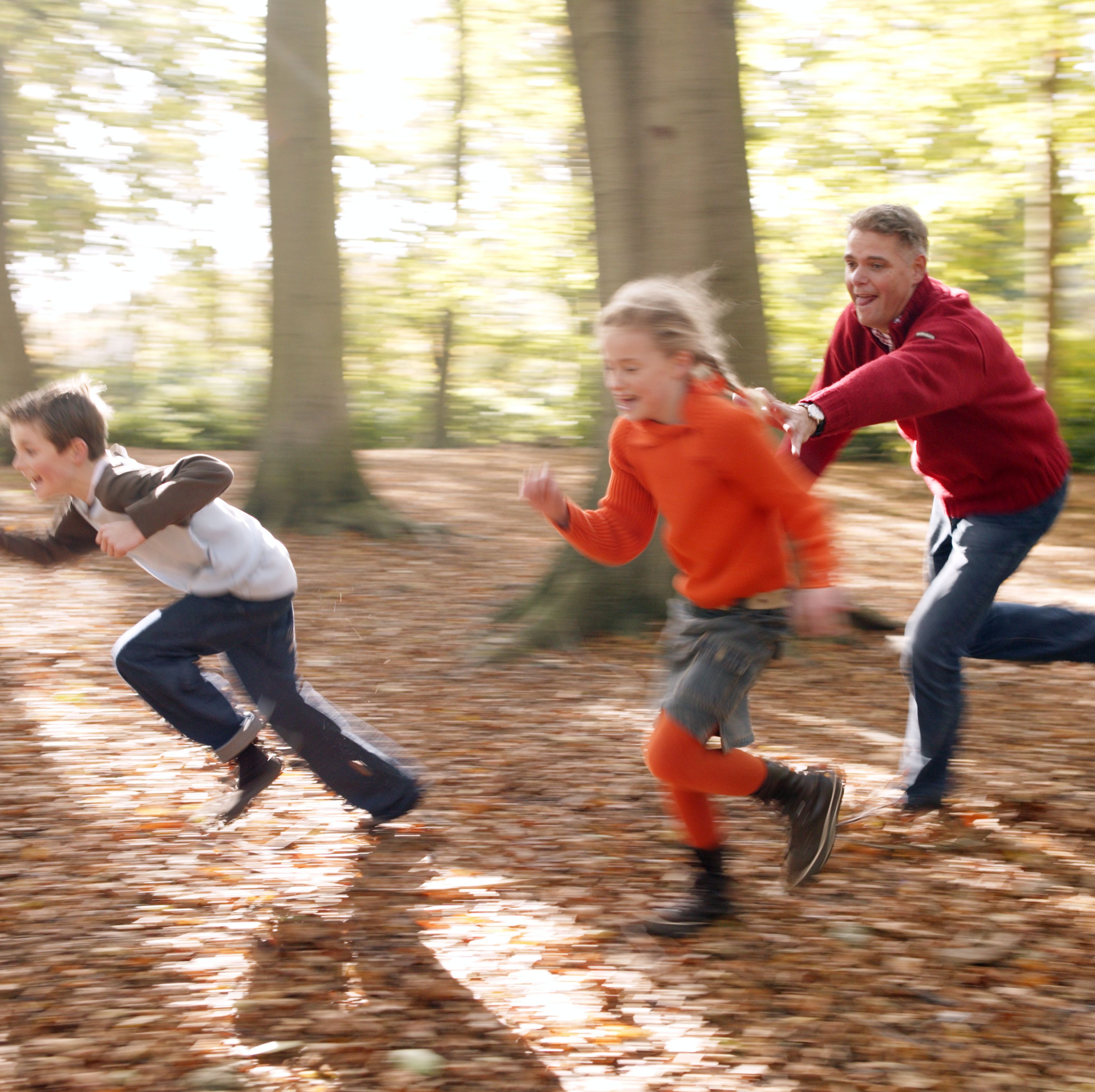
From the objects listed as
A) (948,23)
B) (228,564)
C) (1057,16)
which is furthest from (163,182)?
(228,564)

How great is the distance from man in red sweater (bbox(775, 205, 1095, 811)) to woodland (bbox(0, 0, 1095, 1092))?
0.54 meters

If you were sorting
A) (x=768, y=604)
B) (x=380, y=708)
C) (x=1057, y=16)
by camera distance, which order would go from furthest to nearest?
(x=1057, y=16) < (x=380, y=708) < (x=768, y=604)

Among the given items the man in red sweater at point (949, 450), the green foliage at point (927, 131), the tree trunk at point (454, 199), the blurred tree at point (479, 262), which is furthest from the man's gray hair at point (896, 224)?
the tree trunk at point (454, 199)

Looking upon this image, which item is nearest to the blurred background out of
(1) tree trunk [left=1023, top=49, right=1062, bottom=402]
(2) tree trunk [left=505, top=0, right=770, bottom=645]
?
(1) tree trunk [left=1023, top=49, right=1062, bottom=402]

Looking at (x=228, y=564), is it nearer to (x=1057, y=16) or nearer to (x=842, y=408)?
(x=842, y=408)

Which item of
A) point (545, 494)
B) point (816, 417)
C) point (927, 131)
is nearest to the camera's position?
point (545, 494)

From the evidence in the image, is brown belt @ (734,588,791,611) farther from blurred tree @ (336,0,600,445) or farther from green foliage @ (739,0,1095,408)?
blurred tree @ (336,0,600,445)

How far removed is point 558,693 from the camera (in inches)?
207

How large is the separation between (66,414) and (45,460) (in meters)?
0.15

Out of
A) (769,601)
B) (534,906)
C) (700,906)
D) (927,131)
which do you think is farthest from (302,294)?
(927,131)

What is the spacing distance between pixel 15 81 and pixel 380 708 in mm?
11887

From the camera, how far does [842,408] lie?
3215mm

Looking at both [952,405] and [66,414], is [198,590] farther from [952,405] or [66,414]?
[952,405]

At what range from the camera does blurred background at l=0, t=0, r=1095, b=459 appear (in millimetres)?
12523
